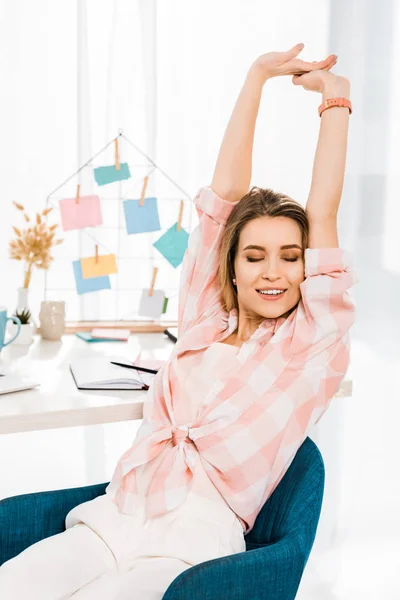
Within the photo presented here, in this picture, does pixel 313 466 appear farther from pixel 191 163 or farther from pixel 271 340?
pixel 191 163

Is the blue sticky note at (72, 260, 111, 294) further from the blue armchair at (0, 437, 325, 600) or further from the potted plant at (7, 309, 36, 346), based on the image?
the blue armchair at (0, 437, 325, 600)

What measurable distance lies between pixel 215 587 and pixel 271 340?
0.46 meters

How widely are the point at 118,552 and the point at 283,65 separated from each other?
0.95m

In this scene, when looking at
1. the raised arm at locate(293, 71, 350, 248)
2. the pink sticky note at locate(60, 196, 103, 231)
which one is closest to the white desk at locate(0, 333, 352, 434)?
the raised arm at locate(293, 71, 350, 248)

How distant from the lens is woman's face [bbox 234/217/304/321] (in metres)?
1.36

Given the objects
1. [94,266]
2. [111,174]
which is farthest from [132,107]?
[94,266]

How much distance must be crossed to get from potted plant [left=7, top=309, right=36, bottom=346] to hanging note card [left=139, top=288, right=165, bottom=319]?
33cm

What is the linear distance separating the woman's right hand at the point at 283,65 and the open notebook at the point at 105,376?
65cm

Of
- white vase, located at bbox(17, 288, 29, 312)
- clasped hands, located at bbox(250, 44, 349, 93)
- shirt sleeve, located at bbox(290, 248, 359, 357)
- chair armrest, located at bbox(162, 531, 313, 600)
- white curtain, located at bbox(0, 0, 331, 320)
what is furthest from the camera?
white curtain, located at bbox(0, 0, 331, 320)

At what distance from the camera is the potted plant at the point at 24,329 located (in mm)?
1905

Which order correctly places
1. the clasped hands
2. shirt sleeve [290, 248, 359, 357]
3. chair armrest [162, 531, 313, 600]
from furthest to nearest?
the clasped hands < shirt sleeve [290, 248, 359, 357] < chair armrest [162, 531, 313, 600]

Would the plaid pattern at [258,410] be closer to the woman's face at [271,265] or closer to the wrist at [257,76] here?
the woman's face at [271,265]

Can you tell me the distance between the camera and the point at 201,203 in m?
1.50

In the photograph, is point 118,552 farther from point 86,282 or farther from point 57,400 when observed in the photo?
point 86,282
